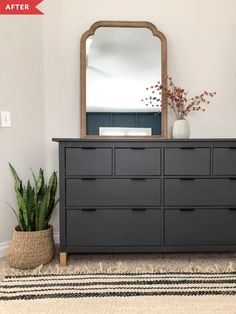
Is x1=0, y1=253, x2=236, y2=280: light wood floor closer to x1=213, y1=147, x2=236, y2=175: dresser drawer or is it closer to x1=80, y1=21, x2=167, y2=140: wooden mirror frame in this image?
x1=213, y1=147, x2=236, y2=175: dresser drawer

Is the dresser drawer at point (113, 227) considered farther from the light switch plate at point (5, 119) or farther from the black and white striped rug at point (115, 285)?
the light switch plate at point (5, 119)

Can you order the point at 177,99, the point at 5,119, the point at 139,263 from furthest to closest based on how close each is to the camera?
the point at 177,99, the point at 5,119, the point at 139,263

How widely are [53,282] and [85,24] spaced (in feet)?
6.58

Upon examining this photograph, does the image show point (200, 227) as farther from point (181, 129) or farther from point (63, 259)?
point (63, 259)

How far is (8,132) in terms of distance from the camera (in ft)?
6.73

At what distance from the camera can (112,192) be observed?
1815mm

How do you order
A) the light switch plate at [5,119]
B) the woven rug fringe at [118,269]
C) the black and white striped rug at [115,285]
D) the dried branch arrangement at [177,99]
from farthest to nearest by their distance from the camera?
the dried branch arrangement at [177,99] → the light switch plate at [5,119] → the woven rug fringe at [118,269] → the black and white striped rug at [115,285]

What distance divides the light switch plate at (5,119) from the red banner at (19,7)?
0.78 metres

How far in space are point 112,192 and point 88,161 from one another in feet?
0.89

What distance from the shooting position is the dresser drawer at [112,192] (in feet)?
5.93

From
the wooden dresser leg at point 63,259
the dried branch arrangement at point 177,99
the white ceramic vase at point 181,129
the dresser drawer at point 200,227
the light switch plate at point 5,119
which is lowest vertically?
the wooden dresser leg at point 63,259

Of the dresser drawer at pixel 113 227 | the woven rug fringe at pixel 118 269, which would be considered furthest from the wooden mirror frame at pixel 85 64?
the woven rug fringe at pixel 118 269

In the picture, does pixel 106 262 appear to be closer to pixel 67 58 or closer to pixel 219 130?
pixel 219 130

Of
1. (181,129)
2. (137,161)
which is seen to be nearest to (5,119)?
(137,161)
